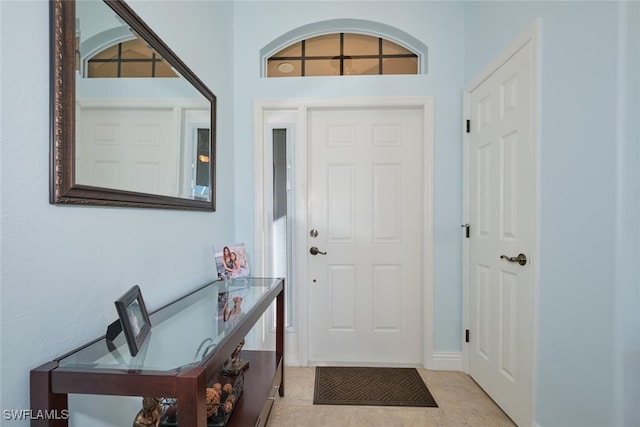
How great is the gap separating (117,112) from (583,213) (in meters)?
1.80

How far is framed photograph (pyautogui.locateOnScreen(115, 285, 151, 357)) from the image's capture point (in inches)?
→ 32.4

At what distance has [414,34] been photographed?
2350 mm

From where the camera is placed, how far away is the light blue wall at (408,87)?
2324 millimetres

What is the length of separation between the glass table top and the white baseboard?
1.52 m

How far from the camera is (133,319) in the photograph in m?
0.90

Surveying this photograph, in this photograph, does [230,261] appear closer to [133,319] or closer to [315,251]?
[315,251]

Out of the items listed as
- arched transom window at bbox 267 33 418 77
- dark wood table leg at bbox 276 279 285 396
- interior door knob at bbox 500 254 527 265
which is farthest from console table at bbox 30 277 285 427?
arched transom window at bbox 267 33 418 77

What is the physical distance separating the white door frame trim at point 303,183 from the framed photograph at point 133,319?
4.62 ft

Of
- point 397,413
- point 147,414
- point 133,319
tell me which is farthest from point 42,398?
point 397,413

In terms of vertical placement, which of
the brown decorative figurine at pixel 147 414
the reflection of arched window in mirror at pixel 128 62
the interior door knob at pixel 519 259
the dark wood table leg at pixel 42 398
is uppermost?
the reflection of arched window in mirror at pixel 128 62

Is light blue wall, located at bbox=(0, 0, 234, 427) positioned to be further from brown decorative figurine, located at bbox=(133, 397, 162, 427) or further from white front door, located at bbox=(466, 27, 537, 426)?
white front door, located at bbox=(466, 27, 537, 426)

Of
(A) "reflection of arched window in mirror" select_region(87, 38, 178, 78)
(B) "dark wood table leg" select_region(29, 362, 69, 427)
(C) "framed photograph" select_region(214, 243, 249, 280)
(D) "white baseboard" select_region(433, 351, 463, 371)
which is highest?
(A) "reflection of arched window in mirror" select_region(87, 38, 178, 78)

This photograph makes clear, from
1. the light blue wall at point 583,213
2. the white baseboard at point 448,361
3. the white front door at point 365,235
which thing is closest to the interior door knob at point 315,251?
the white front door at point 365,235

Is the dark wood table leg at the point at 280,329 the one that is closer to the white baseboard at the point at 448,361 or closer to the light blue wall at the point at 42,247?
the light blue wall at the point at 42,247
